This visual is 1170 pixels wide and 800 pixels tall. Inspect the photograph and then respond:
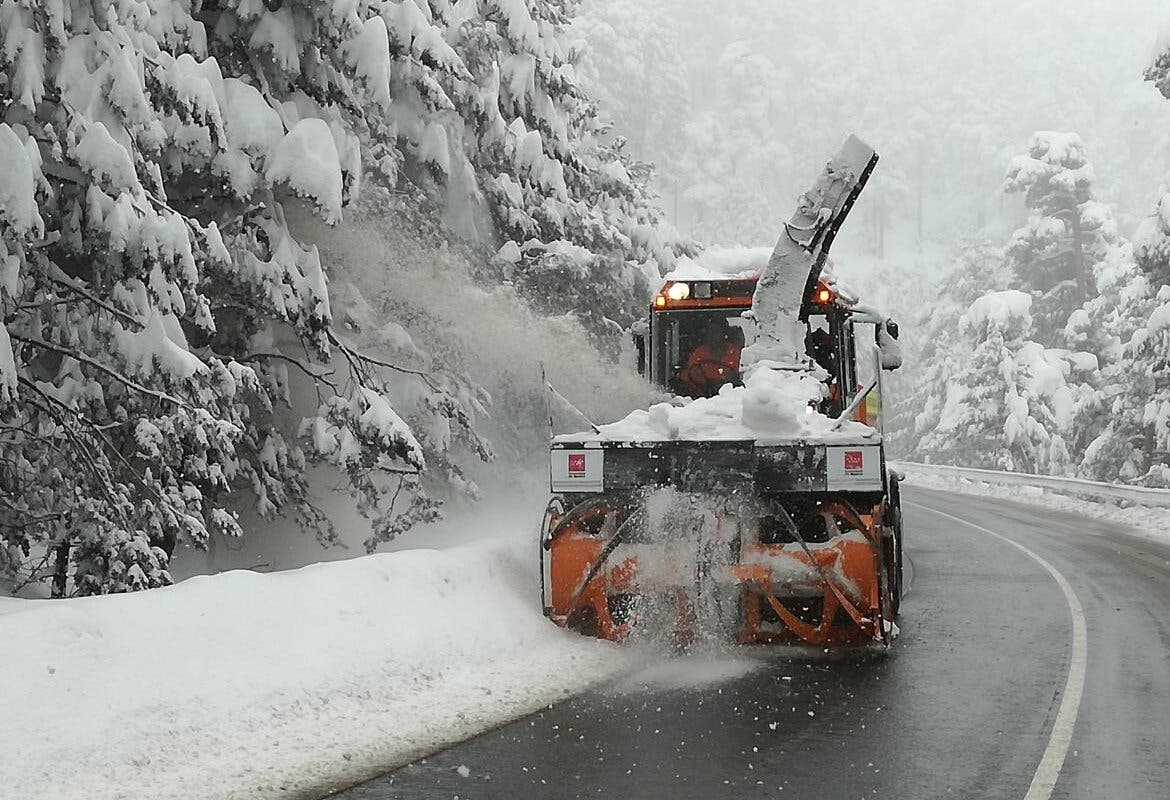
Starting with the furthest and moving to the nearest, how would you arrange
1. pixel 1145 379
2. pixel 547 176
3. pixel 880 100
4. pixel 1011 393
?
pixel 880 100, pixel 1011 393, pixel 1145 379, pixel 547 176

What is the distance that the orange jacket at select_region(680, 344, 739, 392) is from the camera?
1154cm

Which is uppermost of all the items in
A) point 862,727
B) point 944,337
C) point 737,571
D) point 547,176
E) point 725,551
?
point 944,337

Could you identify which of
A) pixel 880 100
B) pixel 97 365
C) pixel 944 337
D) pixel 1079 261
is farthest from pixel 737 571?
pixel 880 100

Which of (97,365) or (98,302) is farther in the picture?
(97,365)

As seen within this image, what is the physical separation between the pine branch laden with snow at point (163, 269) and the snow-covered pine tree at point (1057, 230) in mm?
44322

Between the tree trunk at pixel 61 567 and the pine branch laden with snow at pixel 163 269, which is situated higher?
the pine branch laden with snow at pixel 163 269

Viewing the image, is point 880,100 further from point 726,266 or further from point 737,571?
point 737,571

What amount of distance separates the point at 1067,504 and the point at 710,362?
17.9 m

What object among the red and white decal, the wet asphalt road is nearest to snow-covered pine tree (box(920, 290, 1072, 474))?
the wet asphalt road

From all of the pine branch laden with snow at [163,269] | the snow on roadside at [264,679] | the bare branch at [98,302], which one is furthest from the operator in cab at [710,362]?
the bare branch at [98,302]

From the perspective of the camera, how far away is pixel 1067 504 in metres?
26.9

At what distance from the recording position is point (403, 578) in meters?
8.52

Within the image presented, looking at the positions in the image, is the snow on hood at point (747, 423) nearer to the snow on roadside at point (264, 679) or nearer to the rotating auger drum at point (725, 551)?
the rotating auger drum at point (725, 551)

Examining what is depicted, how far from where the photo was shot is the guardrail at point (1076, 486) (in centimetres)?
2239
